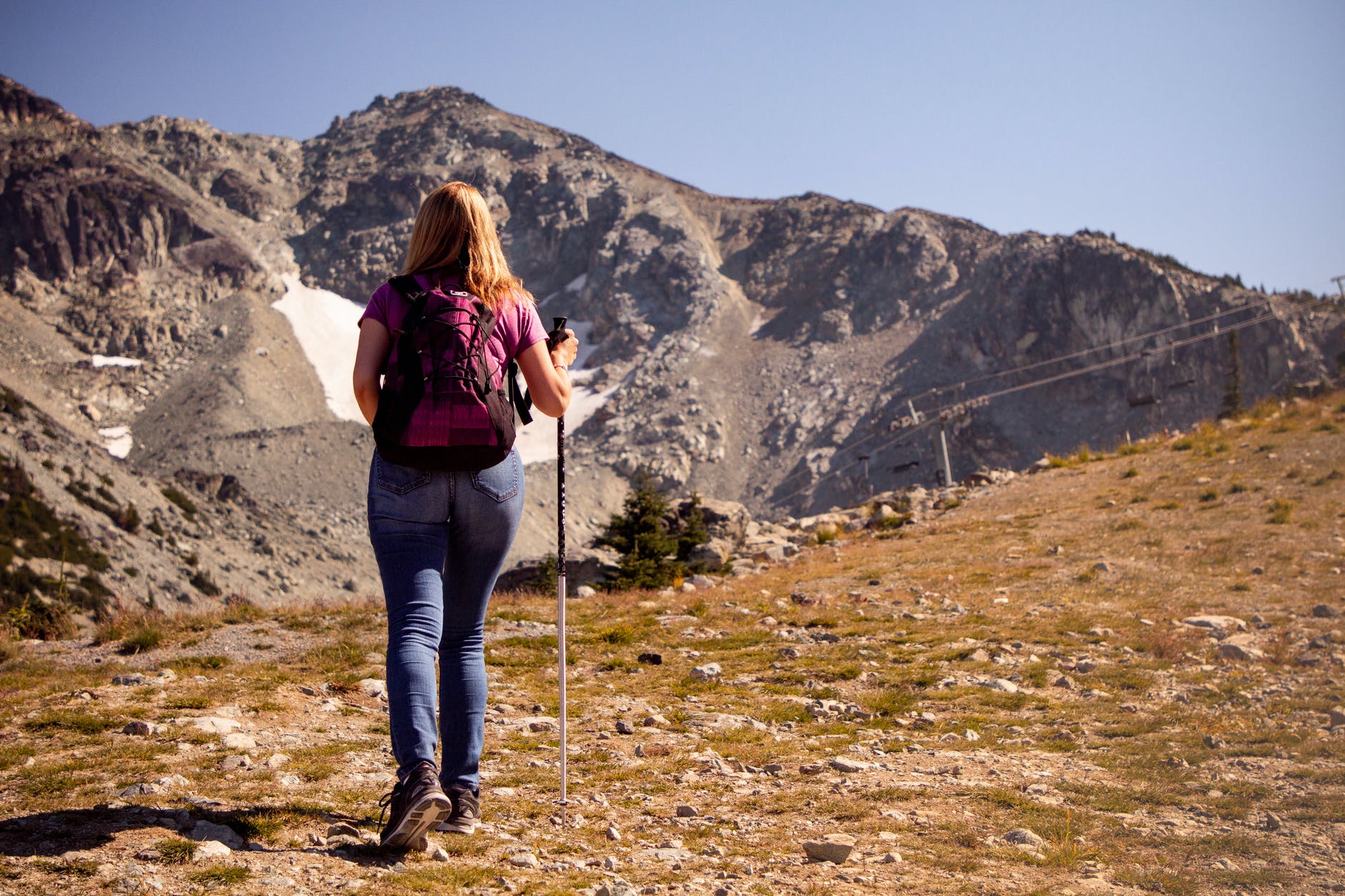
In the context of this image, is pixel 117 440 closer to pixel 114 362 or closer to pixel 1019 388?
pixel 114 362

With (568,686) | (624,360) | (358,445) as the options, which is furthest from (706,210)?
(568,686)

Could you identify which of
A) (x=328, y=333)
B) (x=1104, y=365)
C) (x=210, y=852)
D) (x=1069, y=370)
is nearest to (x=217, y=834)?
(x=210, y=852)

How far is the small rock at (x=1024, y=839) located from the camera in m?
3.84

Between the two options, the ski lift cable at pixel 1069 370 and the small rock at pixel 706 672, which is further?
the ski lift cable at pixel 1069 370

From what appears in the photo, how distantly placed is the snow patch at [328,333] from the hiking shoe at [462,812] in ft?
297

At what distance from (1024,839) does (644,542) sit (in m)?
12.0

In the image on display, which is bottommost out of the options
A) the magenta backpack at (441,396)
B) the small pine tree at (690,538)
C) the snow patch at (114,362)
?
the small pine tree at (690,538)

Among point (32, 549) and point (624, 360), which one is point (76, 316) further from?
point (32, 549)

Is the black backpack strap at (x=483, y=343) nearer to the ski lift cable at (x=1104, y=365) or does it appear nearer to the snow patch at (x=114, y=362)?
the ski lift cable at (x=1104, y=365)

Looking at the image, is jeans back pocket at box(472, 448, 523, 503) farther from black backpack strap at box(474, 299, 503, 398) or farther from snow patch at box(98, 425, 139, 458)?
snow patch at box(98, 425, 139, 458)

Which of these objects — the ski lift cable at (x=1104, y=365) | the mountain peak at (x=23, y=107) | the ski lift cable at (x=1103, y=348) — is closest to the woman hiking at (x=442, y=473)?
the ski lift cable at (x=1103, y=348)

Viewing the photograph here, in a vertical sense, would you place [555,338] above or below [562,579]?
above

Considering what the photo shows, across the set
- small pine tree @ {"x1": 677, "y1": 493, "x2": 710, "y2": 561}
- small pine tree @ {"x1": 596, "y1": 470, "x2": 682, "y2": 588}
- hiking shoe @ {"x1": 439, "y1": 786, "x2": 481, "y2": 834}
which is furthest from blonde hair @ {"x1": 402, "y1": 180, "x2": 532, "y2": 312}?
small pine tree @ {"x1": 677, "y1": 493, "x2": 710, "y2": 561}

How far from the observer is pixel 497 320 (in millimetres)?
3691
